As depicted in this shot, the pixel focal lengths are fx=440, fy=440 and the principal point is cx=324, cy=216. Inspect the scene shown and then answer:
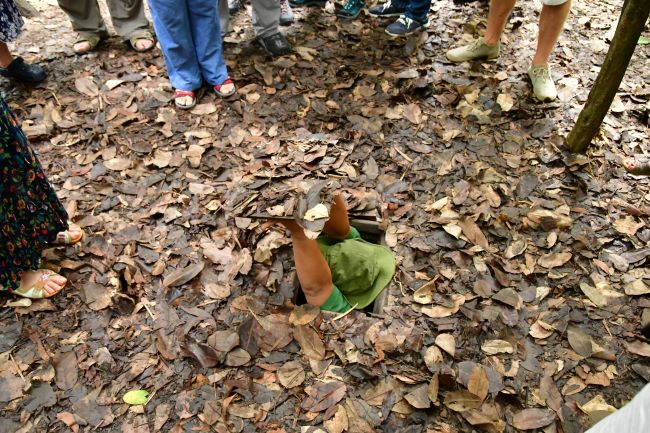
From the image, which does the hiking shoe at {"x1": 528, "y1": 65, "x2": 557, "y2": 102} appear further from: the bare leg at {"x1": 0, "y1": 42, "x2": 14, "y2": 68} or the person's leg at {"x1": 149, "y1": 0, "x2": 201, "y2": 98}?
the bare leg at {"x1": 0, "y1": 42, "x2": 14, "y2": 68}

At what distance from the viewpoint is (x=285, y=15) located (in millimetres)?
4586

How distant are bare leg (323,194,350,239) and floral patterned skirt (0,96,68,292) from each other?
1.59 metres

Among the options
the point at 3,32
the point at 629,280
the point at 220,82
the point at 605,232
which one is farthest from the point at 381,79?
the point at 3,32

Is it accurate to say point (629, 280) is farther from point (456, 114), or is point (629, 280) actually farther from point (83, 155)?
point (83, 155)

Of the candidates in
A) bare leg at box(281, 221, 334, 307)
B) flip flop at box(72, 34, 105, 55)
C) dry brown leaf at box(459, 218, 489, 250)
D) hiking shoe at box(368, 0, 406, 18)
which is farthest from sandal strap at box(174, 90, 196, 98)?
dry brown leaf at box(459, 218, 489, 250)

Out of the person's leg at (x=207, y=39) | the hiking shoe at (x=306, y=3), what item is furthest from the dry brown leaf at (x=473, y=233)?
the hiking shoe at (x=306, y=3)

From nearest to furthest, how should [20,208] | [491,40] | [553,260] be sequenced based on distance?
[20,208] < [553,260] < [491,40]

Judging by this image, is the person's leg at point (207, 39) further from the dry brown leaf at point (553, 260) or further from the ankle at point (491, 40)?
the dry brown leaf at point (553, 260)

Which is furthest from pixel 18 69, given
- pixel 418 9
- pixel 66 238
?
pixel 418 9

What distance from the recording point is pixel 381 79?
3.97 metres

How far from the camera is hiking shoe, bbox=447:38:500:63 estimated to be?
4.05m

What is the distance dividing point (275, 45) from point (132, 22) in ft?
4.70

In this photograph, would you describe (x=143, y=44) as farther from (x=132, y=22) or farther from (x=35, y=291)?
(x=35, y=291)

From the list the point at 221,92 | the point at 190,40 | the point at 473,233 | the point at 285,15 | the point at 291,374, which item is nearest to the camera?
the point at 291,374
